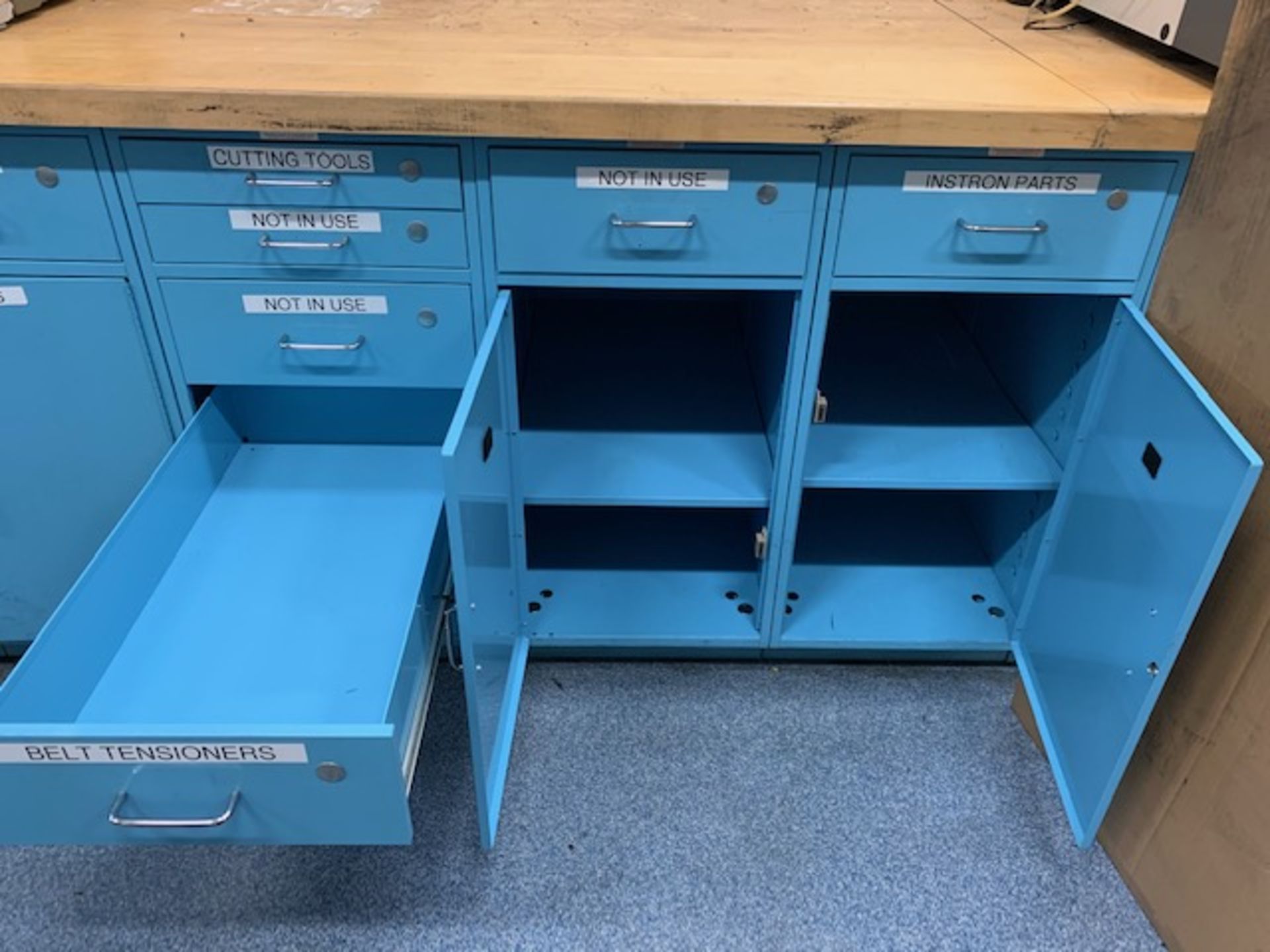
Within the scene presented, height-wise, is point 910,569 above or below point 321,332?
below

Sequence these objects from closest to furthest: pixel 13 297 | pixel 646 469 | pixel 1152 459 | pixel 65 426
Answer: pixel 1152 459, pixel 13 297, pixel 65 426, pixel 646 469

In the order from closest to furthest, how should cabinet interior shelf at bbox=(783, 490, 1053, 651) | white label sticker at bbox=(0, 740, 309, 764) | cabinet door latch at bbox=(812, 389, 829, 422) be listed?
1. white label sticker at bbox=(0, 740, 309, 764)
2. cabinet door latch at bbox=(812, 389, 829, 422)
3. cabinet interior shelf at bbox=(783, 490, 1053, 651)

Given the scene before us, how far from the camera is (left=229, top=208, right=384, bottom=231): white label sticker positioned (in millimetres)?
1129

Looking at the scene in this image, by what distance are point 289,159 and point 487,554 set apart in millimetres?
509

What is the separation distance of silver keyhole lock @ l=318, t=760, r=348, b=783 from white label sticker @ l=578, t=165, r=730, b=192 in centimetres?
Result: 68

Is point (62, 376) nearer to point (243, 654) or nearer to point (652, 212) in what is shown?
point (243, 654)

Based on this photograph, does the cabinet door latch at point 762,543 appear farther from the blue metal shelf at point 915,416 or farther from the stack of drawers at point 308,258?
the stack of drawers at point 308,258

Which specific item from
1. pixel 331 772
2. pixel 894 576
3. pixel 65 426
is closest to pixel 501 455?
pixel 331 772

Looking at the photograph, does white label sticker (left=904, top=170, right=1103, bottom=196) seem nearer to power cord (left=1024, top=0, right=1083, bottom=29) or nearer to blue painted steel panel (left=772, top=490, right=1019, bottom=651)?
power cord (left=1024, top=0, right=1083, bottom=29)

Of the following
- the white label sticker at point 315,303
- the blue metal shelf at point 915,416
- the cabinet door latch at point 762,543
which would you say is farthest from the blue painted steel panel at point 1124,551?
the white label sticker at point 315,303

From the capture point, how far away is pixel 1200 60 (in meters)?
1.18

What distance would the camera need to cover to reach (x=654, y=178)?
1102mm

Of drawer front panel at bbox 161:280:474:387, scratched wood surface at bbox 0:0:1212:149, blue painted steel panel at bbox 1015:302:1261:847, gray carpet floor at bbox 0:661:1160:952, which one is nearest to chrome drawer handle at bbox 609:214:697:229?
scratched wood surface at bbox 0:0:1212:149

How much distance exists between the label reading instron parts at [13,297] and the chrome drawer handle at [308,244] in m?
0.32
